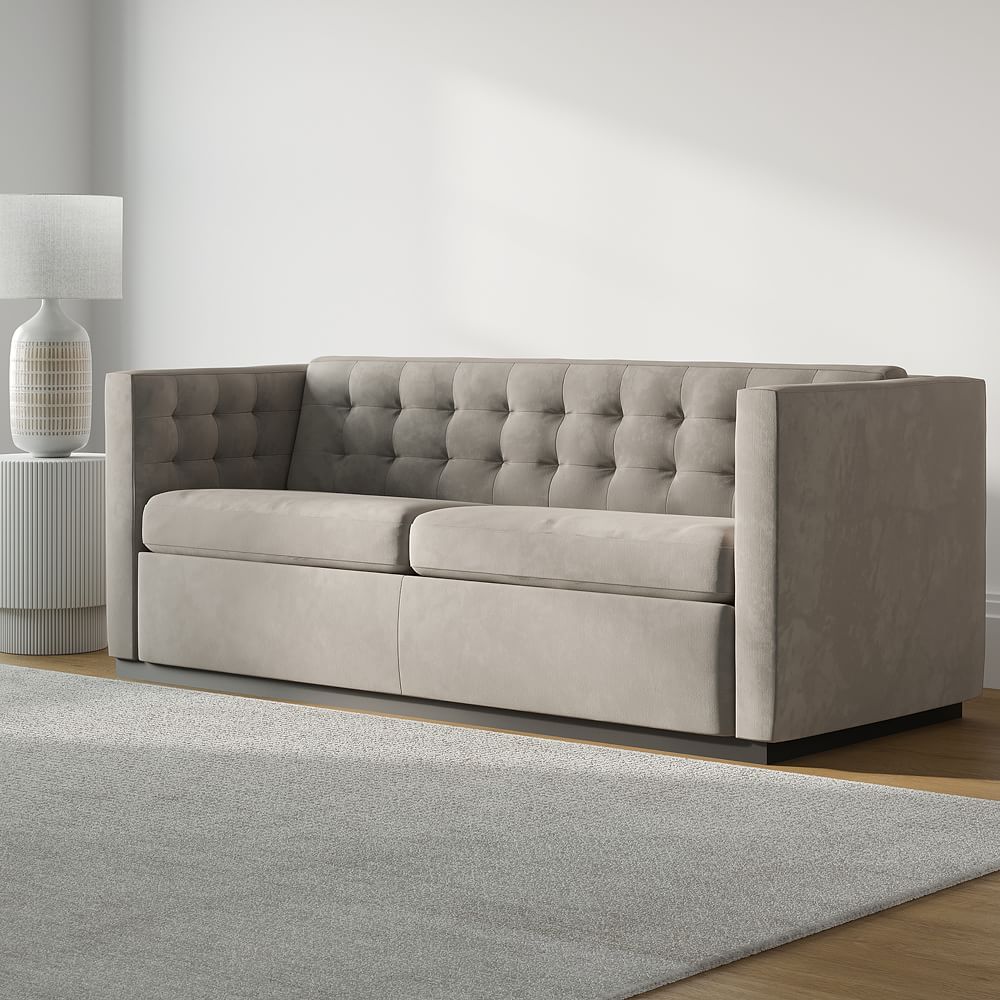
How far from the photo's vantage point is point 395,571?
157 inches

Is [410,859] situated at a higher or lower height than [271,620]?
lower

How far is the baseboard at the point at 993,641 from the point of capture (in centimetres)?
452

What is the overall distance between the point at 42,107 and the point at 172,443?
2228mm

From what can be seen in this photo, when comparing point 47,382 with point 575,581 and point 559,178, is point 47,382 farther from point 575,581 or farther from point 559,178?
point 575,581

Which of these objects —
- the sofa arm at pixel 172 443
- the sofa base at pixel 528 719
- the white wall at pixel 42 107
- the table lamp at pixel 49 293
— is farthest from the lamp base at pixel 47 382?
the white wall at pixel 42 107

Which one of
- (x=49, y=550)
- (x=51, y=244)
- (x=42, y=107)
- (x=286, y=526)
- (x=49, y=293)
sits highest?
(x=42, y=107)

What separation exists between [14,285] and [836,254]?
221 cm

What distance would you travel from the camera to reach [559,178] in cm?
521

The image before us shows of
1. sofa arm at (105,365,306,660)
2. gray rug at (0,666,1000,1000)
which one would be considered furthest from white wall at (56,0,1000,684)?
gray rug at (0,666,1000,1000)

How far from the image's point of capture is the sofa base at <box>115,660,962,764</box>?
11.7 ft

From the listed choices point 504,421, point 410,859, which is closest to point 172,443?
point 504,421

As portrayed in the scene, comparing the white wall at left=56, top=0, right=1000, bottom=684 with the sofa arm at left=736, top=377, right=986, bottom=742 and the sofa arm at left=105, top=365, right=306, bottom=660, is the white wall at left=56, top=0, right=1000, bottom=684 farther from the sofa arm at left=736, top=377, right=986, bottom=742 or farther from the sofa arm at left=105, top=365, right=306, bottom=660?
the sofa arm at left=105, top=365, right=306, bottom=660

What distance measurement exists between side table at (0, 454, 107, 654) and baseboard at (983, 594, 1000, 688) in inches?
92.1

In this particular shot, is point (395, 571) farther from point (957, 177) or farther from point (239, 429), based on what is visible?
point (957, 177)
